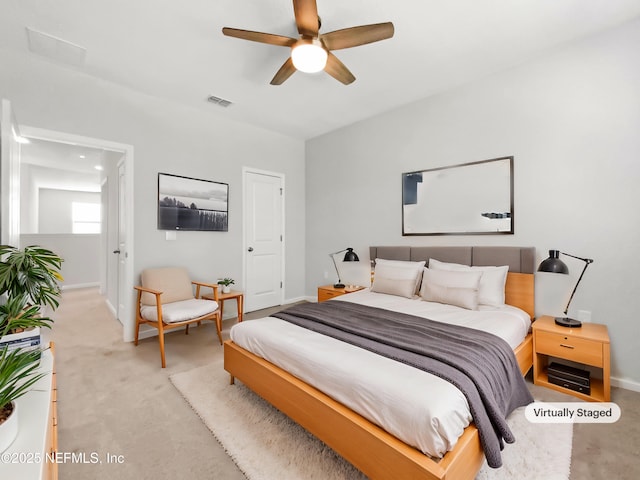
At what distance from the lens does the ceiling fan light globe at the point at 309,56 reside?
208cm

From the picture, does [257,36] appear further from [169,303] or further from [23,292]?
[169,303]

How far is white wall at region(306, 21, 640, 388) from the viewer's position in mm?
2342

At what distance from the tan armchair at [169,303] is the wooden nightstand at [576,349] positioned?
3078 mm

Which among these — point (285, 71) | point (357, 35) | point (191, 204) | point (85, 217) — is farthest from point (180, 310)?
point (85, 217)

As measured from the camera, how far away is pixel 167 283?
3.37m

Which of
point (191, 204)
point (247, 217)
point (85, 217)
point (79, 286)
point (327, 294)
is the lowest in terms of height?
point (79, 286)

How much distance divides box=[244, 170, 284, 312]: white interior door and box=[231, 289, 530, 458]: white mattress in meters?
2.29

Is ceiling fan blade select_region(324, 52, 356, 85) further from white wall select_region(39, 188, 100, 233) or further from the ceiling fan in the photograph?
white wall select_region(39, 188, 100, 233)

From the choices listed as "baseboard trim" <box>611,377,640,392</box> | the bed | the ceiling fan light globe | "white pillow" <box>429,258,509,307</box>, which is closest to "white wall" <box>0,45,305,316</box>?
the ceiling fan light globe

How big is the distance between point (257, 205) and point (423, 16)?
3.18 metres

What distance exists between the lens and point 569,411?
2023 millimetres

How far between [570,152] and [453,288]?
1.59m

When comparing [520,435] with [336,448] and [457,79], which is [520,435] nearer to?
[336,448]

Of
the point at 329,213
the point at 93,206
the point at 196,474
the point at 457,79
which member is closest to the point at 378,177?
the point at 329,213
